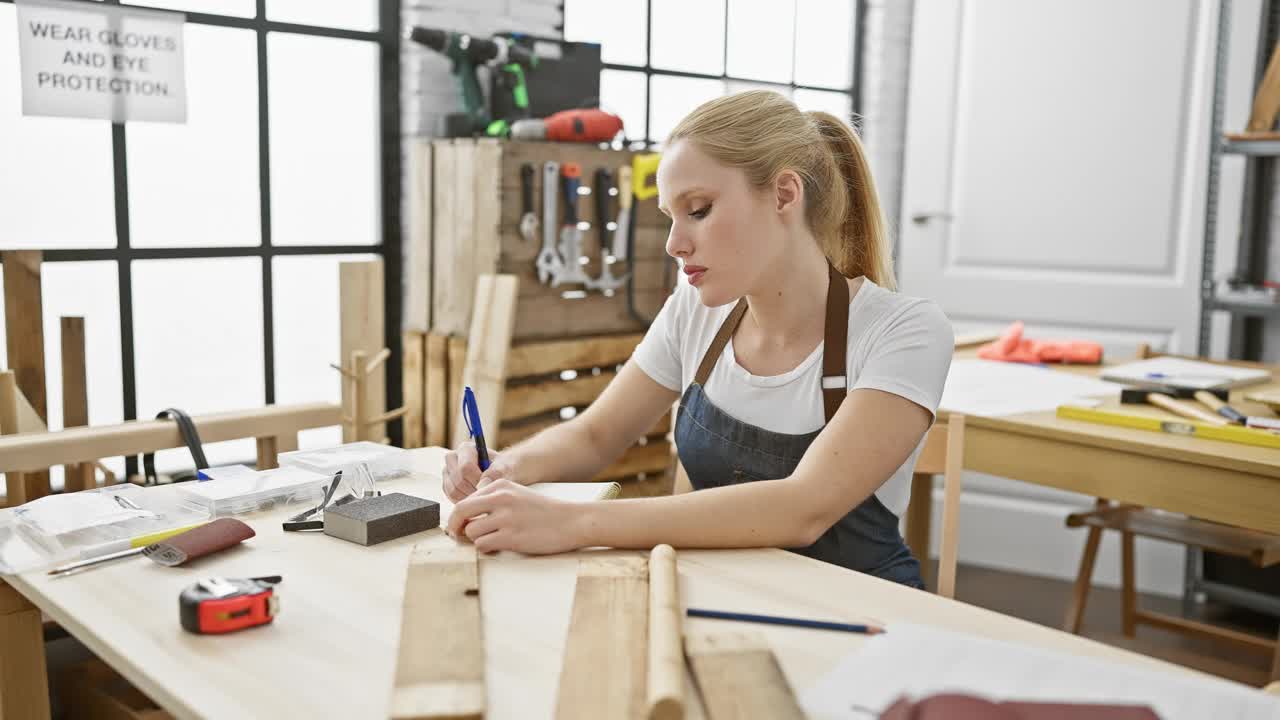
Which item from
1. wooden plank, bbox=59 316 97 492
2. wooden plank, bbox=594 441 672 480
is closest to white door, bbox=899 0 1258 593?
wooden plank, bbox=594 441 672 480

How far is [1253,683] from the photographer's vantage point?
2904 millimetres

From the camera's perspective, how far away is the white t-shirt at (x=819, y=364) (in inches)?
60.3

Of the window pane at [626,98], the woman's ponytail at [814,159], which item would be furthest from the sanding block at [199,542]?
the window pane at [626,98]

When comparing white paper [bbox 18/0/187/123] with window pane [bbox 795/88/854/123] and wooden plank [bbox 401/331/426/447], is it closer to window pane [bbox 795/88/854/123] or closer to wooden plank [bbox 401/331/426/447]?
wooden plank [bbox 401/331/426/447]

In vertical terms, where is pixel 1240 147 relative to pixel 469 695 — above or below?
above

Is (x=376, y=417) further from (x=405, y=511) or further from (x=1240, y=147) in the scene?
(x=1240, y=147)

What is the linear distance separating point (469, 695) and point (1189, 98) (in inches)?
137

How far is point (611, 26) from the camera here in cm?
358

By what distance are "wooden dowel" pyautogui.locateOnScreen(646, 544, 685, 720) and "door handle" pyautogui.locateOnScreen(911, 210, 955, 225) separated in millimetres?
3037

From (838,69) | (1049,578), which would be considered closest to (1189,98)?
(838,69)

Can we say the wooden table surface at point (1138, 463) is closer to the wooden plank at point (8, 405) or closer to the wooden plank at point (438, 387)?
the wooden plank at point (438, 387)

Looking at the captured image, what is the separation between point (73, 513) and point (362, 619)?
Answer: 1.64 ft

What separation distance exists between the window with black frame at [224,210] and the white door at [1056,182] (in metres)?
2.03

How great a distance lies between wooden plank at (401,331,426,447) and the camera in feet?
9.63
